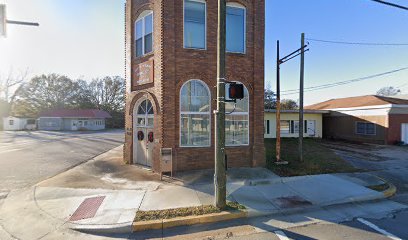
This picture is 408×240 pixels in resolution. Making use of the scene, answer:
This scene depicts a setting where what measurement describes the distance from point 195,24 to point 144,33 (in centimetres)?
241

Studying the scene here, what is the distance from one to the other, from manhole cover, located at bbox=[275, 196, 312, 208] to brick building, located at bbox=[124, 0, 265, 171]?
3.33 meters

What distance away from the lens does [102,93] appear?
211 feet

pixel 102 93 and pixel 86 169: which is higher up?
pixel 102 93

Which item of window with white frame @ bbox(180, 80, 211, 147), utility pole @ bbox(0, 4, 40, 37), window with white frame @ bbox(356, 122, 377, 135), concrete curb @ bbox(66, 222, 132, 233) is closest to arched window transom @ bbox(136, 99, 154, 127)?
window with white frame @ bbox(180, 80, 211, 147)

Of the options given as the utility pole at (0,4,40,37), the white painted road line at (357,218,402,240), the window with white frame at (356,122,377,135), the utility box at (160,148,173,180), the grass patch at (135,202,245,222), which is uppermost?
the utility pole at (0,4,40,37)

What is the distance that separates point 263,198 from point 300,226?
1607mm

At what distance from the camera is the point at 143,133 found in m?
10.8

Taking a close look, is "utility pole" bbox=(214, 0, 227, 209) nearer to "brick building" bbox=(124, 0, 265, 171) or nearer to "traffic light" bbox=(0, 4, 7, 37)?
"brick building" bbox=(124, 0, 265, 171)

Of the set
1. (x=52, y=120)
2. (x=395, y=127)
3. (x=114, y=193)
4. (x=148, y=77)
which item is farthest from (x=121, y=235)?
(x=52, y=120)

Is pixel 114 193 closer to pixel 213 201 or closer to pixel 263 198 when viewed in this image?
pixel 213 201

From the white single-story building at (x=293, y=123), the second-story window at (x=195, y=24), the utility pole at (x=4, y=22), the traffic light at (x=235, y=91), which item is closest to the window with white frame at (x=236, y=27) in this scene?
the second-story window at (x=195, y=24)

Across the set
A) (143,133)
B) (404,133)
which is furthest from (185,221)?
(404,133)

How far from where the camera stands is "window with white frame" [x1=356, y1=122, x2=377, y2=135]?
2279 centimetres

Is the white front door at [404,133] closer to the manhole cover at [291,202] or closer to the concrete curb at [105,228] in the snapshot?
the manhole cover at [291,202]
